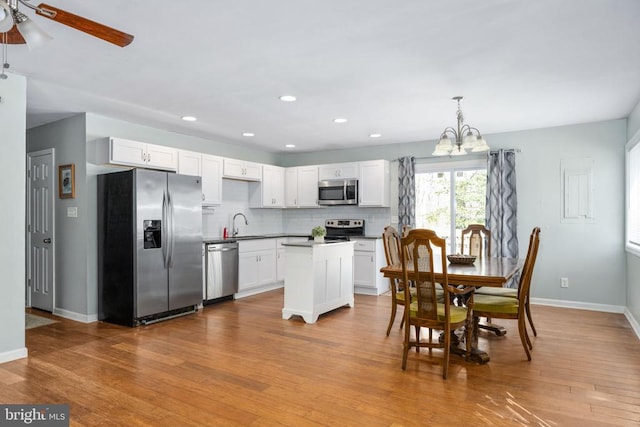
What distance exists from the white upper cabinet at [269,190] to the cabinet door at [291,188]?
0.27ft

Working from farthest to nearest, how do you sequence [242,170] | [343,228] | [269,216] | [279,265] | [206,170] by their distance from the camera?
[269,216] < [343,228] < [279,265] < [242,170] < [206,170]

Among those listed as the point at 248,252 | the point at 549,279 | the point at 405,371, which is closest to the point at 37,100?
the point at 248,252

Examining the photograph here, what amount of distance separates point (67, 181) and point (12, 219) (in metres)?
1.54

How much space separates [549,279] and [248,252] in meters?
4.21

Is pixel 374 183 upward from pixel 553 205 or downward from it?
upward

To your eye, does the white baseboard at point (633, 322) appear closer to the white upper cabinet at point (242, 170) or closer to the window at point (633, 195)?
the window at point (633, 195)

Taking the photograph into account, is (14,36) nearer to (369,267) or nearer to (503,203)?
(369,267)

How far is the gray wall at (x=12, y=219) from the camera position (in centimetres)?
338

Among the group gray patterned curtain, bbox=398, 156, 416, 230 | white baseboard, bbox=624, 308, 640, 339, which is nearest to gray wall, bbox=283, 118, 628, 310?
white baseboard, bbox=624, 308, 640, 339

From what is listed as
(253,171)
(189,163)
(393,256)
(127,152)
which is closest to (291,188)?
(253,171)

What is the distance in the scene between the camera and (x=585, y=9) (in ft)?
7.59

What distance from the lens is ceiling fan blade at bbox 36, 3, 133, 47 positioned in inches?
71.2

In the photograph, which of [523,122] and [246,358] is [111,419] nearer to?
[246,358]

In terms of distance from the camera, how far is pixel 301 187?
283 inches
